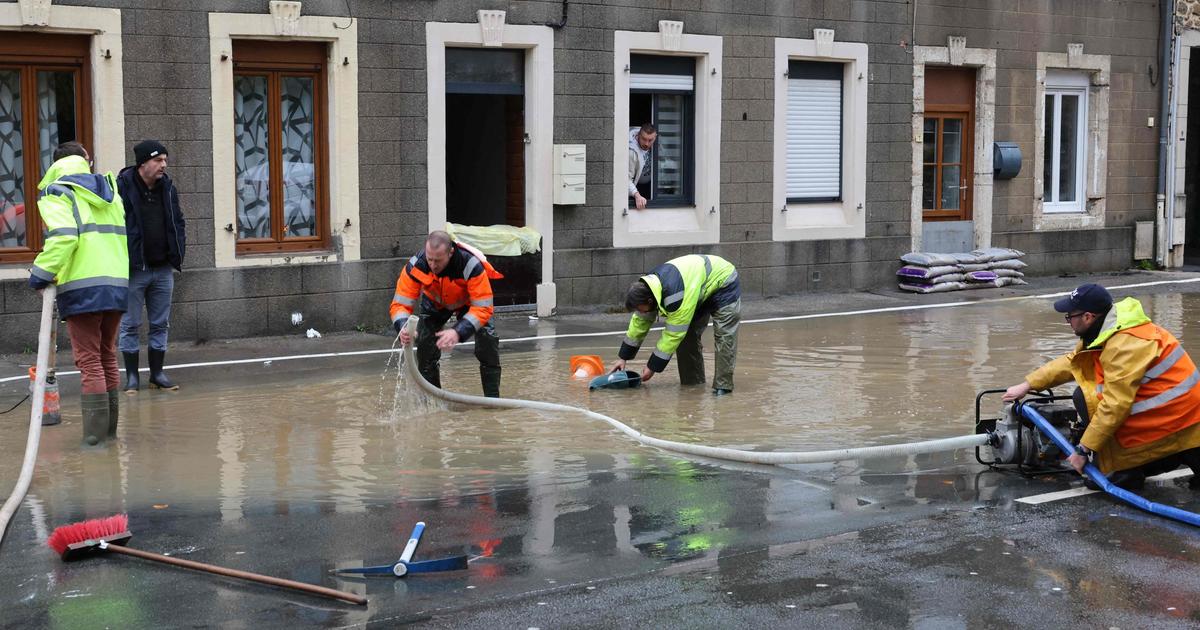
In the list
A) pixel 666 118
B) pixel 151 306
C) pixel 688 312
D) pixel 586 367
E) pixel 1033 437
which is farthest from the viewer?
pixel 666 118

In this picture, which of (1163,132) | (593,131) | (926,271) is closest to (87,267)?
(593,131)

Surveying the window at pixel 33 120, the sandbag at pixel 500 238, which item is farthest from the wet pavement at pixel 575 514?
the sandbag at pixel 500 238

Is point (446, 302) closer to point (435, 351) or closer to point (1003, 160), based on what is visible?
point (435, 351)

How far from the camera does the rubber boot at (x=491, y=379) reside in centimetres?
1137

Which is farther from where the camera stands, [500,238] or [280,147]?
[500,238]

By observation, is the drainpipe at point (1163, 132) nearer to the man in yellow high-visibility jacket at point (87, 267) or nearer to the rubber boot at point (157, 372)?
the rubber boot at point (157, 372)

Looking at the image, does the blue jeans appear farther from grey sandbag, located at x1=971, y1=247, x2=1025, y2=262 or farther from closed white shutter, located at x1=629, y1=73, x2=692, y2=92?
grey sandbag, located at x1=971, y1=247, x2=1025, y2=262

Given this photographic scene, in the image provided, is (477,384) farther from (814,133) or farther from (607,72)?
(814,133)

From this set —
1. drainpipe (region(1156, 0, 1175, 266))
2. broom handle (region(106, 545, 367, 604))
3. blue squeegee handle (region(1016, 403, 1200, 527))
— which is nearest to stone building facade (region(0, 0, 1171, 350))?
drainpipe (region(1156, 0, 1175, 266))

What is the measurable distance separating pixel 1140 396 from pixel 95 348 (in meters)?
6.59

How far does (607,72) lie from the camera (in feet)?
57.8

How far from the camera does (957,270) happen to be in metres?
20.4

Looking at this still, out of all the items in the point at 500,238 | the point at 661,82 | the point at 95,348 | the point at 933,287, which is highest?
the point at 661,82

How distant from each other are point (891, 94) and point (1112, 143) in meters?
4.89
